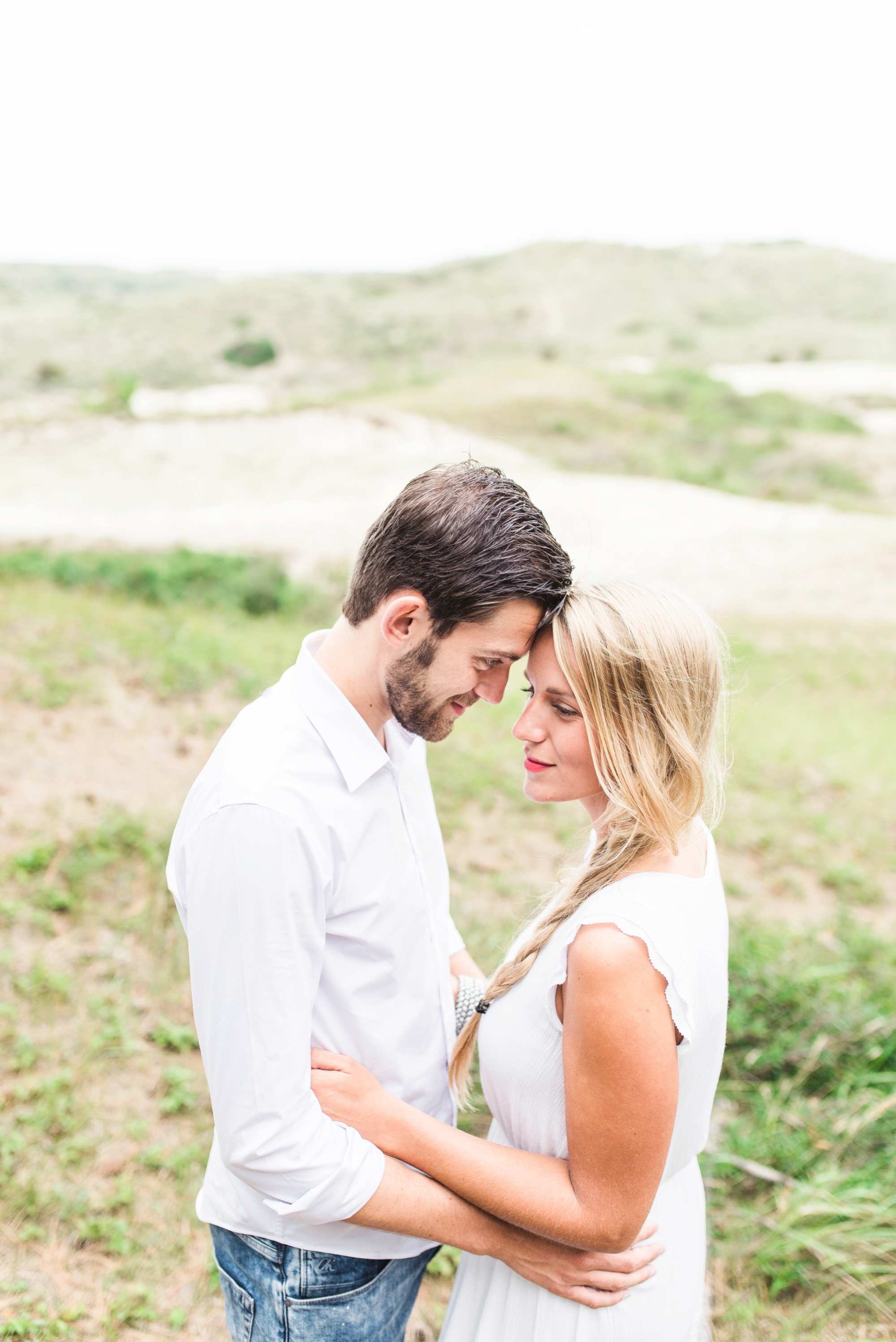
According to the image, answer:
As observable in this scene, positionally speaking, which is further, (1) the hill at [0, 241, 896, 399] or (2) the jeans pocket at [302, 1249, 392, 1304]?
(1) the hill at [0, 241, 896, 399]

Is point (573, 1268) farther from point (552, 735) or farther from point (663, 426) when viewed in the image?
point (663, 426)

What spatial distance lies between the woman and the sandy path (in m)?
10.5

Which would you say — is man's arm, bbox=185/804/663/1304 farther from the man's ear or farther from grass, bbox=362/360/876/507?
grass, bbox=362/360/876/507

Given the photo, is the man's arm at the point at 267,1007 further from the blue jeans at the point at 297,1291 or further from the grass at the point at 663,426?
the grass at the point at 663,426

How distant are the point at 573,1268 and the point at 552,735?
87cm

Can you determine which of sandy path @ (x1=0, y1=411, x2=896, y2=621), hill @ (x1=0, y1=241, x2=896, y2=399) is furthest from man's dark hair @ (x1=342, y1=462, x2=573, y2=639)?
hill @ (x1=0, y1=241, x2=896, y2=399)

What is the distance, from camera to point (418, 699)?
1665mm

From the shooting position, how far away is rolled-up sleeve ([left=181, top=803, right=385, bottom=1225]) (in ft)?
4.54

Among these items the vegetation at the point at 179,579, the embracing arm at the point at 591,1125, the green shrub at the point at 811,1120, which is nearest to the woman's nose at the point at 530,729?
the embracing arm at the point at 591,1125

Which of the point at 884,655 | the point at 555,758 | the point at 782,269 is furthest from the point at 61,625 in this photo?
the point at 782,269

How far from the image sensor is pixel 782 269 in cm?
7250

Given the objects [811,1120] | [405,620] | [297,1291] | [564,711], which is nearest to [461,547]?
[405,620]

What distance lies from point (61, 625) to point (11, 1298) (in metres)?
5.64

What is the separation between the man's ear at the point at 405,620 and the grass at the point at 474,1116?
0.63m
